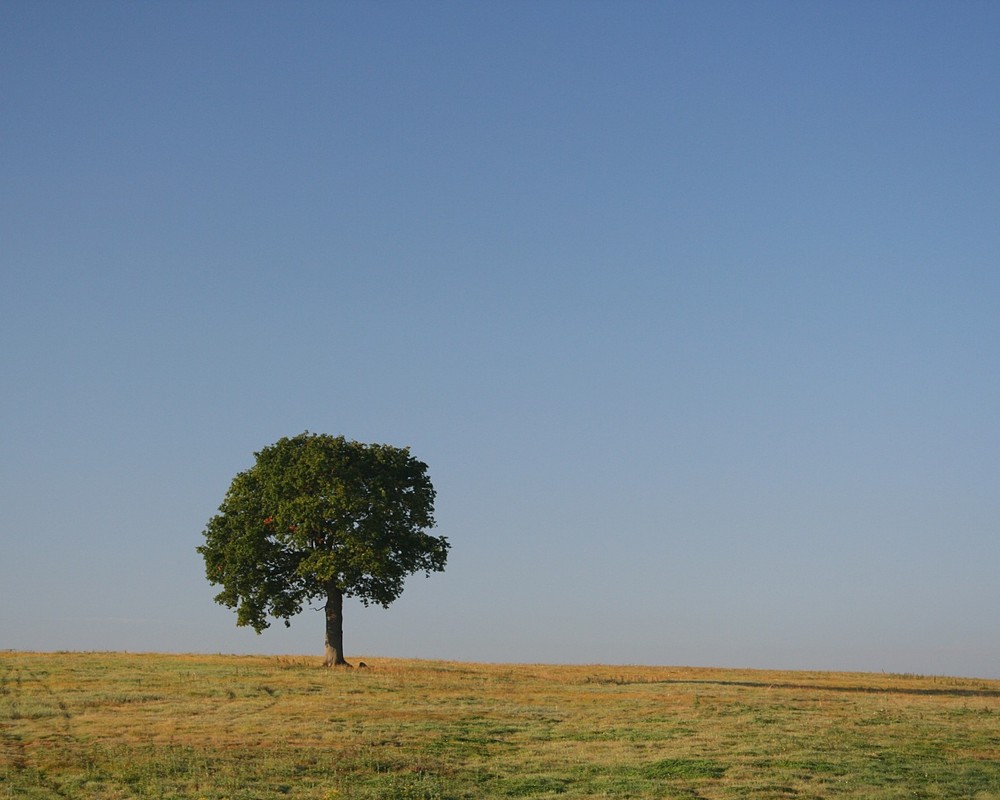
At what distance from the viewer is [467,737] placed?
42000mm

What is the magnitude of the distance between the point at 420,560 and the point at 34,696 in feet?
87.9

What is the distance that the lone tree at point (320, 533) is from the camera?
68.1m

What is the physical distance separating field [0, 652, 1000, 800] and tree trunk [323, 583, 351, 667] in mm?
4924

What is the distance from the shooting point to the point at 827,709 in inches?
2023

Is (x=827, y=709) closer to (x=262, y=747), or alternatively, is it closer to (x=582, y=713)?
(x=582, y=713)

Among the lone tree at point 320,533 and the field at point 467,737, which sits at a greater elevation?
the lone tree at point 320,533

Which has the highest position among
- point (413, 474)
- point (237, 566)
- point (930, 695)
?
point (413, 474)

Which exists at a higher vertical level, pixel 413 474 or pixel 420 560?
pixel 413 474

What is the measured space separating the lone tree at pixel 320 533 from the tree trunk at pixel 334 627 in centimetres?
6

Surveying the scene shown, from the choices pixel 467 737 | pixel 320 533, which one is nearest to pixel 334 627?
pixel 320 533

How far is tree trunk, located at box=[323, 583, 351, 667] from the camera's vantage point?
70188 millimetres

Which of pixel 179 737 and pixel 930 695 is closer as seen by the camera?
pixel 179 737

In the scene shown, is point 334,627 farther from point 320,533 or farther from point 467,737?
point 467,737

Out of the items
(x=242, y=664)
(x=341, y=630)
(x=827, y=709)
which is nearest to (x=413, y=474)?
(x=341, y=630)
